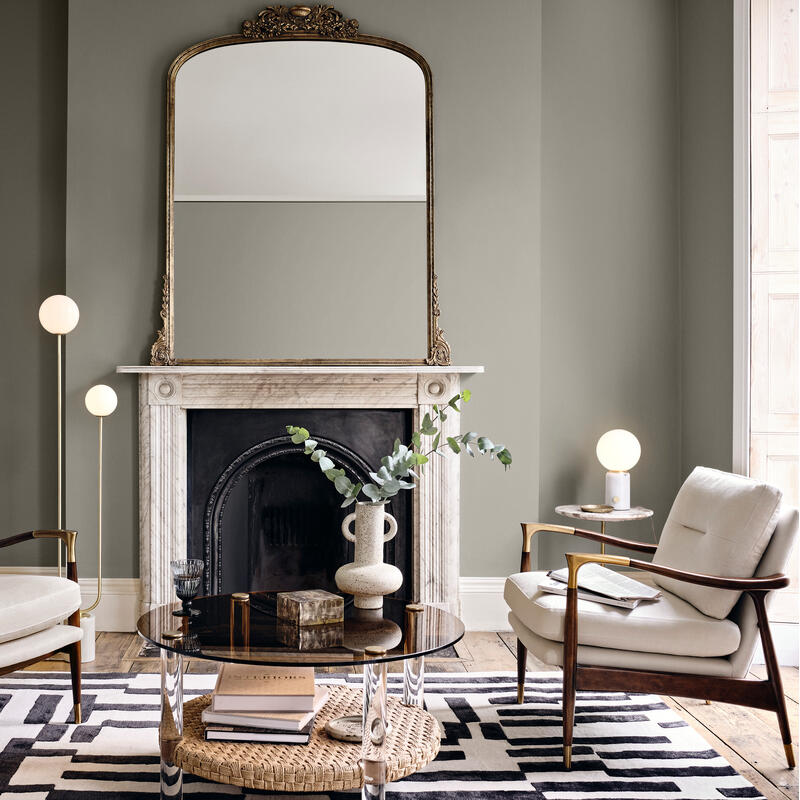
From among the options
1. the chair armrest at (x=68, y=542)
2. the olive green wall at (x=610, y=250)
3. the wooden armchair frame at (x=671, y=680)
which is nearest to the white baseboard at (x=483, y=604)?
→ the olive green wall at (x=610, y=250)

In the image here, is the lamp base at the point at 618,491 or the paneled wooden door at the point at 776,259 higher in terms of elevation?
the paneled wooden door at the point at 776,259

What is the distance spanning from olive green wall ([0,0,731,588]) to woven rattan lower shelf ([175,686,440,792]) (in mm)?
1864

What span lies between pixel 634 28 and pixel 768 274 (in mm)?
1669

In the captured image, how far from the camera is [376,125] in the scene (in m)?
3.97

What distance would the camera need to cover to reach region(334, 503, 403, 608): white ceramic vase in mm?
2461

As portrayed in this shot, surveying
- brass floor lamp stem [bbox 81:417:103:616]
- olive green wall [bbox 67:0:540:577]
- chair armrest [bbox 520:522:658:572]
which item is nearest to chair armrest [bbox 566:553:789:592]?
chair armrest [bbox 520:522:658:572]

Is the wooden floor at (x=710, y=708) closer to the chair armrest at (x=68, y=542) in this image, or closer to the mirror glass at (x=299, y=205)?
the chair armrest at (x=68, y=542)

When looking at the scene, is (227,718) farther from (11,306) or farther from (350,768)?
(11,306)

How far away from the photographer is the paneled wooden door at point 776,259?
11.3ft

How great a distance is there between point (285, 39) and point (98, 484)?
2.40m

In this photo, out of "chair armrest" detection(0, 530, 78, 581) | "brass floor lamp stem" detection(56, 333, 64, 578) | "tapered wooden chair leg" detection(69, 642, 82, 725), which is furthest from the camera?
"brass floor lamp stem" detection(56, 333, 64, 578)

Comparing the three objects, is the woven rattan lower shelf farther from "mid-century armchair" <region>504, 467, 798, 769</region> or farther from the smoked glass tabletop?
"mid-century armchair" <region>504, 467, 798, 769</region>

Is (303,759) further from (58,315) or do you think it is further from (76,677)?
(58,315)

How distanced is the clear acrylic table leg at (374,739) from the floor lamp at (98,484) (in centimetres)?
195
